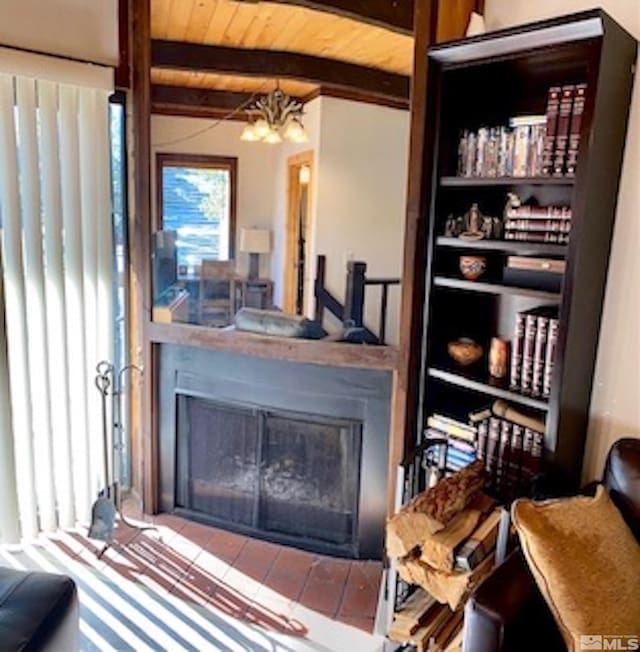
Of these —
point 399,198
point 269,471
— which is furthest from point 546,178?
point 269,471

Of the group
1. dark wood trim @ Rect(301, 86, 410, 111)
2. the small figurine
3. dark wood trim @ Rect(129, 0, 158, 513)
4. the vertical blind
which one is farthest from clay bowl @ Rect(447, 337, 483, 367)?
the vertical blind

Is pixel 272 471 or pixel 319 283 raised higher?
pixel 319 283

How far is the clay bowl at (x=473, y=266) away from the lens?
2.21 m

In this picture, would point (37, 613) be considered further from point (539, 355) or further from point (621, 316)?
point (621, 316)

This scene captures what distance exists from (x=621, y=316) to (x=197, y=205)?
1736mm

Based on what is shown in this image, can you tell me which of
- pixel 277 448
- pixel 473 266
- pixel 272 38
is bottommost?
pixel 277 448

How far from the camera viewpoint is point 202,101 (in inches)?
99.8

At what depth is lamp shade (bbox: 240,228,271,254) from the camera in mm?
2594

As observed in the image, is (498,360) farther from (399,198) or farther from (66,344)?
(66,344)

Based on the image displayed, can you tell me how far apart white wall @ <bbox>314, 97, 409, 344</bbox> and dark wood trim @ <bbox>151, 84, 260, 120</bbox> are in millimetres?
370

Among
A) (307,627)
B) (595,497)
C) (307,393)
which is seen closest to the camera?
(595,497)

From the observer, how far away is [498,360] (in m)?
2.20

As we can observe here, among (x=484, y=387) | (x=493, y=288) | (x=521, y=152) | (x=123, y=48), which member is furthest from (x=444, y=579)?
(x=123, y=48)

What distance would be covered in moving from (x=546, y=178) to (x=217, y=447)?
1883mm
